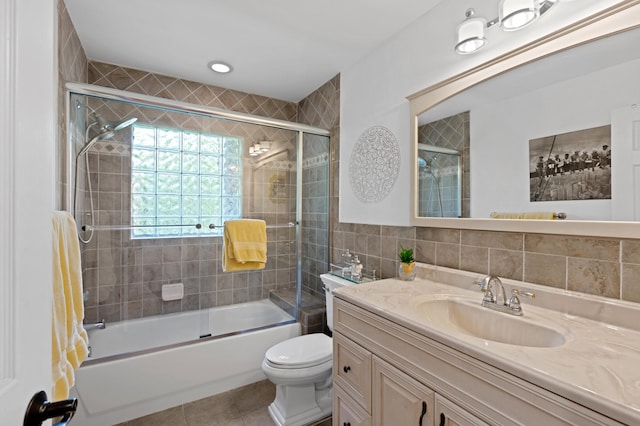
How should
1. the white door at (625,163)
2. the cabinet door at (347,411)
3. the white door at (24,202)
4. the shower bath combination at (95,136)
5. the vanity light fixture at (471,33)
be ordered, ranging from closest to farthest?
the white door at (24,202) < the white door at (625,163) < the cabinet door at (347,411) < the vanity light fixture at (471,33) < the shower bath combination at (95,136)

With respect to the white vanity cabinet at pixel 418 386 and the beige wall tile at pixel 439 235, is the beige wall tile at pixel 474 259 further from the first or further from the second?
the white vanity cabinet at pixel 418 386

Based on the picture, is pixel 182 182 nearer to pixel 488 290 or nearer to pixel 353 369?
pixel 353 369

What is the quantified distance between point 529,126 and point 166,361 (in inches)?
96.1

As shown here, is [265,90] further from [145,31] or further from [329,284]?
[329,284]

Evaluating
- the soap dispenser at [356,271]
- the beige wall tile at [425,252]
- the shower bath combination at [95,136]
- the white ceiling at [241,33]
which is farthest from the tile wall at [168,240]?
the beige wall tile at [425,252]

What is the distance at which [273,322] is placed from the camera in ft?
8.34

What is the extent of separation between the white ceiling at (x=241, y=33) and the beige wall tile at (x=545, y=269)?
4.68 feet

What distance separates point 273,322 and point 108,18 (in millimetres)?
2501

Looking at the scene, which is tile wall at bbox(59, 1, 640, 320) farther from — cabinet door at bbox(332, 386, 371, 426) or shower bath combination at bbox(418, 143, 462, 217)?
cabinet door at bbox(332, 386, 371, 426)

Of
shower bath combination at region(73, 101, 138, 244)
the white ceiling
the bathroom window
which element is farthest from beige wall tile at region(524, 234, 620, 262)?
shower bath combination at region(73, 101, 138, 244)

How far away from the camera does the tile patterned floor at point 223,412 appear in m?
1.73

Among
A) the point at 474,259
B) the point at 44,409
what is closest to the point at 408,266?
the point at 474,259

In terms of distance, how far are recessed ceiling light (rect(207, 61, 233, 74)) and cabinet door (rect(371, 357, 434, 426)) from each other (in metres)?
2.35

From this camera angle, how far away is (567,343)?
0.85 metres
